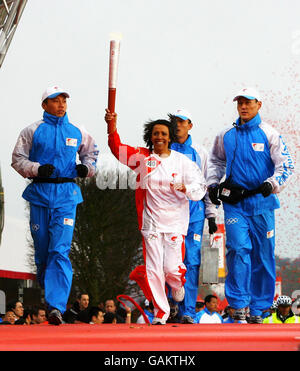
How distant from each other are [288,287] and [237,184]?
2305cm

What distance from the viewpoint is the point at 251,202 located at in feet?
26.7

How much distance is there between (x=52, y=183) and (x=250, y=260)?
2076mm

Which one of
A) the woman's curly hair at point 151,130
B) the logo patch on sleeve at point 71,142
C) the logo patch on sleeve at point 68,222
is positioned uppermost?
the woman's curly hair at point 151,130

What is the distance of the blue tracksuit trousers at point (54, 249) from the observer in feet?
25.6

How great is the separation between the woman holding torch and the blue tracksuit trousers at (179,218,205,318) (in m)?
1.35

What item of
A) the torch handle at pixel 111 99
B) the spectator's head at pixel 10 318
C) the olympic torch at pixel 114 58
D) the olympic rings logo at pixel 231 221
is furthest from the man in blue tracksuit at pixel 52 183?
the spectator's head at pixel 10 318

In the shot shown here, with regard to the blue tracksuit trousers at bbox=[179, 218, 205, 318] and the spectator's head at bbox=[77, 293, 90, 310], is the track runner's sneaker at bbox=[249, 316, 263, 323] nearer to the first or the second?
the blue tracksuit trousers at bbox=[179, 218, 205, 318]

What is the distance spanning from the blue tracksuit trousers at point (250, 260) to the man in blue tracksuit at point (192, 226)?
111cm

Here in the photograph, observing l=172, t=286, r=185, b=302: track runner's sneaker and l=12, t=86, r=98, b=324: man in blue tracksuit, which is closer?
l=12, t=86, r=98, b=324: man in blue tracksuit

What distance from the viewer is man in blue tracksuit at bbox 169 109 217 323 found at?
942cm

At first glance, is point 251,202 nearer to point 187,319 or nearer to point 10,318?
point 187,319

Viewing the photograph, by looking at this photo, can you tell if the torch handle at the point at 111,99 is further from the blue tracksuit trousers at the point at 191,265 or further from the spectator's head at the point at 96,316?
the spectator's head at the point at 96,316

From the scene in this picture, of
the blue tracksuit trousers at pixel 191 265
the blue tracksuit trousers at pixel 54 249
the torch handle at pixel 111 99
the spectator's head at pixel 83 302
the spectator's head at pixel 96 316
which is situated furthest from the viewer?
the spectator's head at pixel 83 302

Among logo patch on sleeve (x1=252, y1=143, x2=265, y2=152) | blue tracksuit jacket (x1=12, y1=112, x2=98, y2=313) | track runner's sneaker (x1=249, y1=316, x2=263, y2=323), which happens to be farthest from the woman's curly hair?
track runner's sneaker (x1=249, y1=316, x2=263, y2=323)
